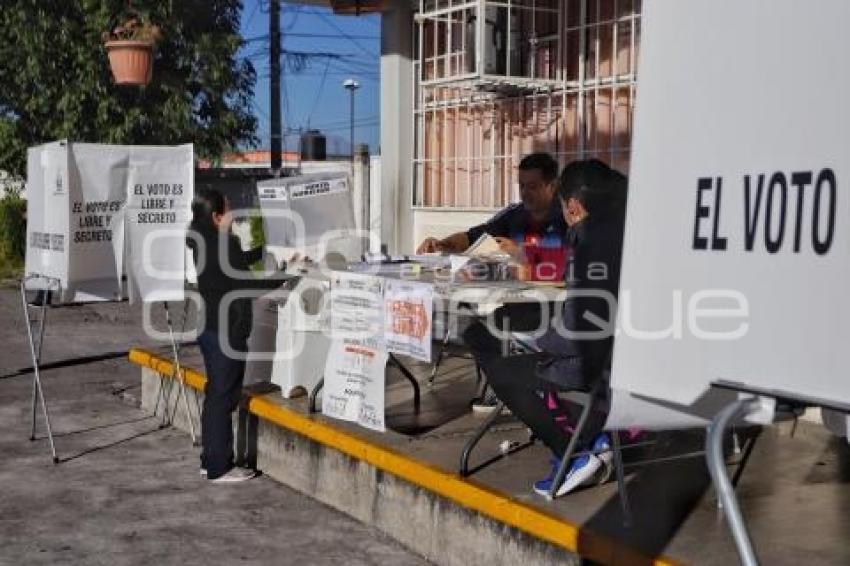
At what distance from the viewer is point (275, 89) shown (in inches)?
809

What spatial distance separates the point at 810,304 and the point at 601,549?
2.37 meters

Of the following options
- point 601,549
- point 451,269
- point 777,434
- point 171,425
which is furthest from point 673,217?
point 171,425

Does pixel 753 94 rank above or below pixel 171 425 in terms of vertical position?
above

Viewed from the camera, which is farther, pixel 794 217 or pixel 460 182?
pixel 460 182

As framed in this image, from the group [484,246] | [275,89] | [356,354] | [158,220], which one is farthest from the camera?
[275,89]

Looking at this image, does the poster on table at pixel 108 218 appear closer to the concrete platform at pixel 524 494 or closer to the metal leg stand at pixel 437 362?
the concrete platform at pixel 524 494

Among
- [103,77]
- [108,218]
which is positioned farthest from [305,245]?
[103,77]

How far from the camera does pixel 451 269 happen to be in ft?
18.4

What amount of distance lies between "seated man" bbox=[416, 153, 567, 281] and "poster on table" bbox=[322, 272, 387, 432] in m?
0.80

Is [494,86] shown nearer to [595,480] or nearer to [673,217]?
[595,480]

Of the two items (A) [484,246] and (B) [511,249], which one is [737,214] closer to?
(B) [511,249]

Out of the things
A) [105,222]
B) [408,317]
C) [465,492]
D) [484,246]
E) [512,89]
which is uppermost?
[512,89]

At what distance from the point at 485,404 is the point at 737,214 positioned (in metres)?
4.39

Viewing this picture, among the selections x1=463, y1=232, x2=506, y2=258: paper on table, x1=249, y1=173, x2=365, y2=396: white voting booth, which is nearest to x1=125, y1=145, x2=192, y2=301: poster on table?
x1=249, y1=173, x2=365, y2=396: white voting booth
